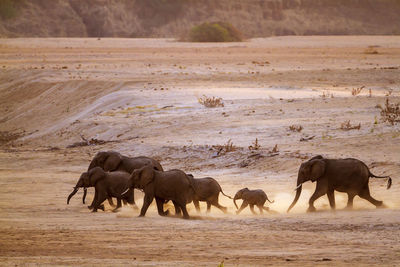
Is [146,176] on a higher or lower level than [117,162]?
higher

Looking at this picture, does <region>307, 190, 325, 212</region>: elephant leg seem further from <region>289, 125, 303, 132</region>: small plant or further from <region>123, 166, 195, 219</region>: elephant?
<region>289, 125, 303, 132</region>: small plant

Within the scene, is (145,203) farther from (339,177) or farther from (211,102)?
(211,102)

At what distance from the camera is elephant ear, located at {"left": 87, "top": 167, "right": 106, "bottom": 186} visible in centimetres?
1364

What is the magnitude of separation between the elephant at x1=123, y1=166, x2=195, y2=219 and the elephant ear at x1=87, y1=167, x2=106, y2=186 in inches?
44.3

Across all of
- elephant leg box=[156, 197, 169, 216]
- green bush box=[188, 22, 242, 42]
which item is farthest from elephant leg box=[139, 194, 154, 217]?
green bush box=[188, 22, 242, 42]

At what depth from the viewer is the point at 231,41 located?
243ft

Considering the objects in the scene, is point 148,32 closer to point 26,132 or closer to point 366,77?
point 366,77

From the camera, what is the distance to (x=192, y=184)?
1285 centimetres

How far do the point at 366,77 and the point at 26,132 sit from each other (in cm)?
1574

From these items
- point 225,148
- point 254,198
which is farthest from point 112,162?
point 225,148

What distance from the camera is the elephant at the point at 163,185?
12547 millimetres

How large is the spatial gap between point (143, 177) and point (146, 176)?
6 centimetres

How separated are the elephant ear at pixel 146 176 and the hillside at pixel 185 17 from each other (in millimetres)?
67675

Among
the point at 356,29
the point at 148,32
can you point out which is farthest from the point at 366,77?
the point at 356,29
